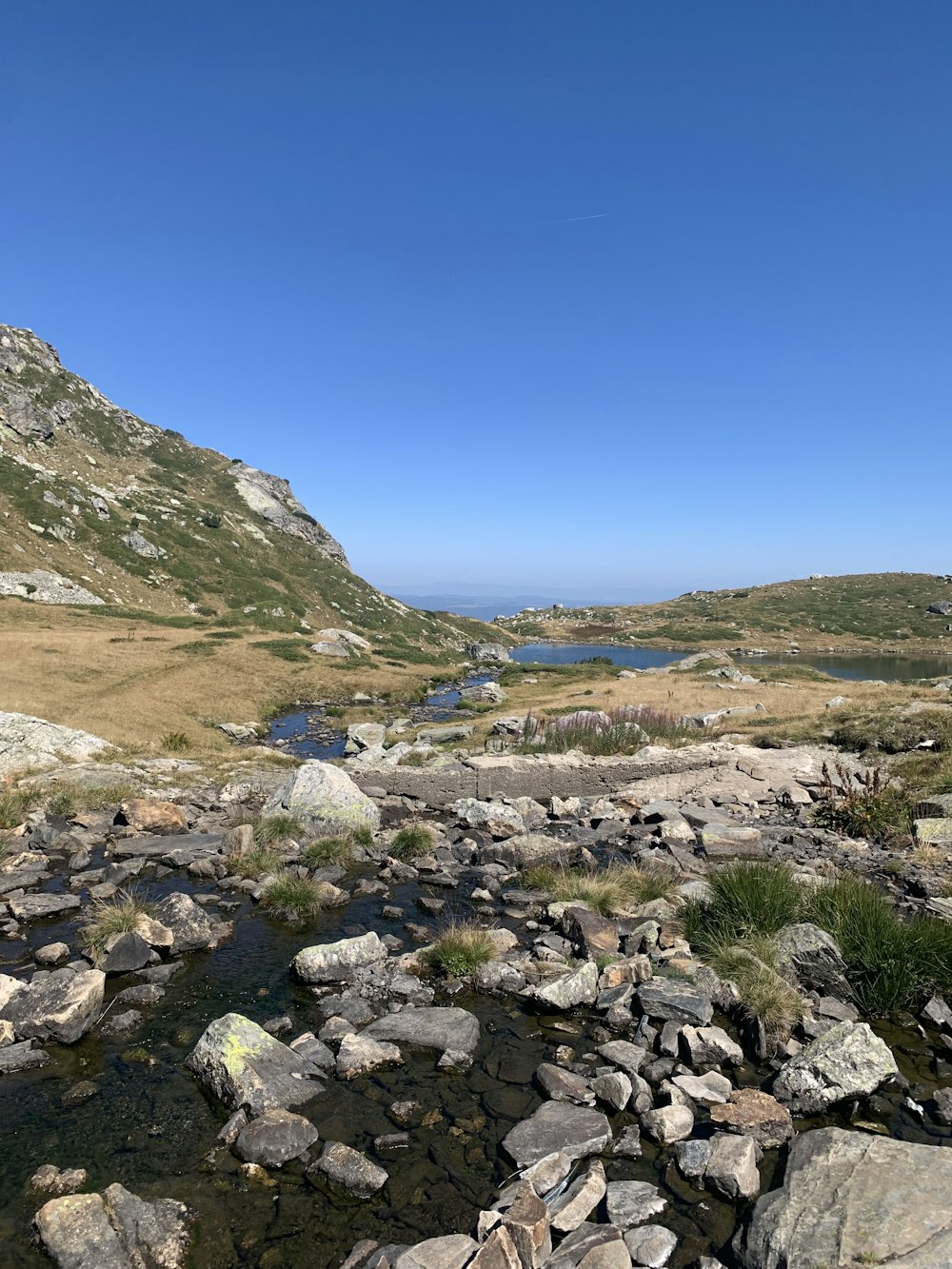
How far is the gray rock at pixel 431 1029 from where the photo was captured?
9.48 meters

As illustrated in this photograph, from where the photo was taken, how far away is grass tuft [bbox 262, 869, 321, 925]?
44.9 feet

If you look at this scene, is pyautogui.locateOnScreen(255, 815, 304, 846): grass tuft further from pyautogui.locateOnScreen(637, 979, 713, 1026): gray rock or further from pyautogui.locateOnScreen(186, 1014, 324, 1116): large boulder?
pyautogui.locateOnScreen(637, 979, 713, 1026): gray rock

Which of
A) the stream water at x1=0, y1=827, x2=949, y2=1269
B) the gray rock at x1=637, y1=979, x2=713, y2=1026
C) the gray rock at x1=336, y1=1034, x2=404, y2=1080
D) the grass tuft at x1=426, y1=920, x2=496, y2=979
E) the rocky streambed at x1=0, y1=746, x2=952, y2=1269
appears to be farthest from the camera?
the grass tuft at x1=426, y1=920, x2=496, y2=979

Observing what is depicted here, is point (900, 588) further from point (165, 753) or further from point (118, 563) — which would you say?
point (165, 753)

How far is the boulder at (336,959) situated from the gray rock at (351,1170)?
3958 mm

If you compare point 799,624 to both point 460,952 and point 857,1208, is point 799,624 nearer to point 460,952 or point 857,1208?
point 460,952

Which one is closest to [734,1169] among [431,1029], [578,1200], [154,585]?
[578,1200]

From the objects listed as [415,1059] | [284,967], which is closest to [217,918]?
[284,967]

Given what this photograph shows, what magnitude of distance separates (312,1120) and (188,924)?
5.69 meters

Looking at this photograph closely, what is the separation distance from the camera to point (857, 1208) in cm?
595

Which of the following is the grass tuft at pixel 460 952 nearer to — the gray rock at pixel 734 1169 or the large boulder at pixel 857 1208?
the gray rock at pixel 734 1169

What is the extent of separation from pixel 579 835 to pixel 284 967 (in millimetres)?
10011

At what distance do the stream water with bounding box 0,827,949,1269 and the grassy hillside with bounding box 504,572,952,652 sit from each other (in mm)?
135590

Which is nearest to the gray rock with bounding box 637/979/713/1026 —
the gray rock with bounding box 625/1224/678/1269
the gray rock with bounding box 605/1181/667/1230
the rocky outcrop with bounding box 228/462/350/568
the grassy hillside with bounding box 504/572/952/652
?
the gray rock with bounding box 605/1181/667/1230
